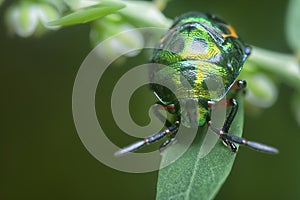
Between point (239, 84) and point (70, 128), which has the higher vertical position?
point (239, 84)

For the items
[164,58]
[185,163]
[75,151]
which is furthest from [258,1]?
[185,163]

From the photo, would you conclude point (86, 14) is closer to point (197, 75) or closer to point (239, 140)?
point (197, 75)

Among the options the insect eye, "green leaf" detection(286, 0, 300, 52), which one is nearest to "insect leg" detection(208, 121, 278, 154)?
the insect eye

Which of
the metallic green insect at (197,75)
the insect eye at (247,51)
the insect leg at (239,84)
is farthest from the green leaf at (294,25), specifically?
the insect leg at (239,84)

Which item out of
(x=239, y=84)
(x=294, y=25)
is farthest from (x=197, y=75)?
(x=294, y=25)

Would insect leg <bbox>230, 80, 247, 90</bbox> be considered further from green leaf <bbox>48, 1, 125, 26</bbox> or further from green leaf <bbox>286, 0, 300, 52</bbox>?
green leaf <bbox>286, 0, 300, 52</bbox>

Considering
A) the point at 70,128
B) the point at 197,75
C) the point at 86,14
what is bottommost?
the point at 70,128
